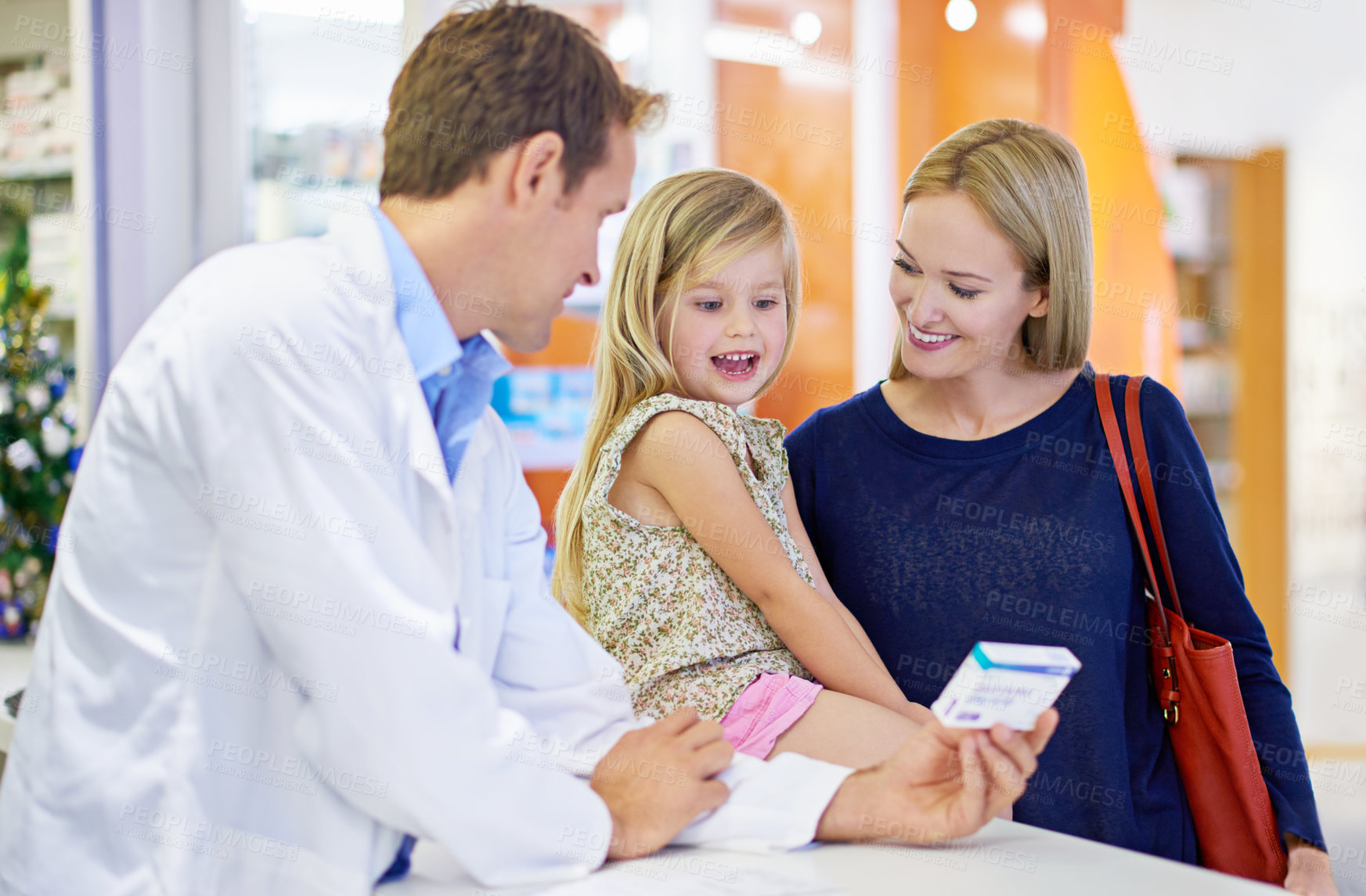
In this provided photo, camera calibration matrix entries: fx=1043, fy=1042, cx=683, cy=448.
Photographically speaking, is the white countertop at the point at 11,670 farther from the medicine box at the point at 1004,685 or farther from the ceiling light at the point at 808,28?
the ceiling light at the point at 808,28

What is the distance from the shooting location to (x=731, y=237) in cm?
168

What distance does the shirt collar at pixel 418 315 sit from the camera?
103 cm

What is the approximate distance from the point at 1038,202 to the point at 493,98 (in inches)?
38.6

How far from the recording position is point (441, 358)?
1048mm

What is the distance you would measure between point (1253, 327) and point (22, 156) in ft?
15.9

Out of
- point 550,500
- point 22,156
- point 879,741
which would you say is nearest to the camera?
point 879,741

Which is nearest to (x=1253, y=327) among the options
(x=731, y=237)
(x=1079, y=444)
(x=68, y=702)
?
(x=1079, y=444)

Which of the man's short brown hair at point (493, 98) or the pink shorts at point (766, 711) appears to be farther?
the pink shorts at point (766, 711)

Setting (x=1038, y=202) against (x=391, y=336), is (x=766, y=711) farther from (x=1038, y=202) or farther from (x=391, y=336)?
(x=1038, y=202)

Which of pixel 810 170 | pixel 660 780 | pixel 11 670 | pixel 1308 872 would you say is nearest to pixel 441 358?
pixel 660 780

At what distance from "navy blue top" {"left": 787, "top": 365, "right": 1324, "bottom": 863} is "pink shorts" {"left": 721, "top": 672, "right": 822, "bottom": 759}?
32 centimetres

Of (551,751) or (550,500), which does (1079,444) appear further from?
(550,500)

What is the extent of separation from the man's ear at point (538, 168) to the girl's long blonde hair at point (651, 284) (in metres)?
0.62

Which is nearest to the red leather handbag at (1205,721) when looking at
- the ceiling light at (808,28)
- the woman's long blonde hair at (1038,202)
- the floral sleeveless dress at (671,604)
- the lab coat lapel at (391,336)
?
the woman's long blonde hair at (1038,202)
